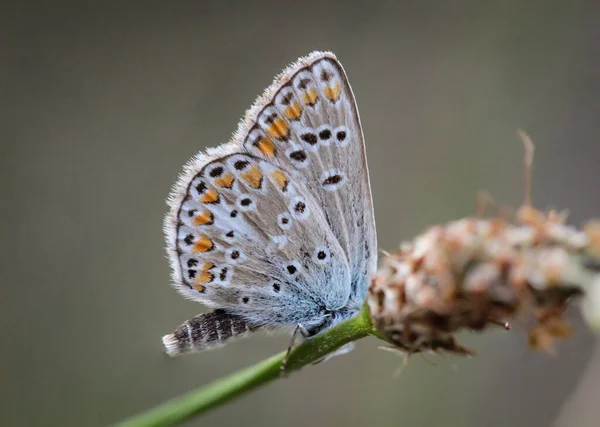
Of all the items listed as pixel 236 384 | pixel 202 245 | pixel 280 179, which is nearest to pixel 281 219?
pixel 280 179

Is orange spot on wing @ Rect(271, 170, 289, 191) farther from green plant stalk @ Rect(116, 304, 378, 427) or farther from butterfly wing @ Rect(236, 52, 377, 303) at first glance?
green plant stalk @ Rect(116, 304, 378, 427)

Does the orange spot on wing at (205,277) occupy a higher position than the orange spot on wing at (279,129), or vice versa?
the orange spot on wing at (279,129)

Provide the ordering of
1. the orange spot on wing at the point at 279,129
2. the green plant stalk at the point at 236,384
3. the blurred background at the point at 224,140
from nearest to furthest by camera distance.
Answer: the green plant stalk at the point at 236,384 → the orange spot on wing at the point at 279,129 → the blurred background at the point at 224,140

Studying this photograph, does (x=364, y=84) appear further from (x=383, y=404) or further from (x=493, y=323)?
(x=493, y=323)

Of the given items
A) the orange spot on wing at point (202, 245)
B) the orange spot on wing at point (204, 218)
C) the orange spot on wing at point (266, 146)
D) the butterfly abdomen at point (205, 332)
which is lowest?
the butterfly abdomen at point (205, 332)

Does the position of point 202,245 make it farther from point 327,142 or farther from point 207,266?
point 327,142

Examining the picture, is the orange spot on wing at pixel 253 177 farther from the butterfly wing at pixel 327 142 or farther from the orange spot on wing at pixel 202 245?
the orange spot on wing at pixel 202 245

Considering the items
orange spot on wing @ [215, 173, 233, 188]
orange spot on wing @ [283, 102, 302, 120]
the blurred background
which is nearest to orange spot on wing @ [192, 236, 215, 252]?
orange spot on wing @ [215, 173, 233, 188]

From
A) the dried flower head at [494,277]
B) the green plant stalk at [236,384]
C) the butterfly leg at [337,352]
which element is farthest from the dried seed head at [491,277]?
the butterfly leg at [337,352]

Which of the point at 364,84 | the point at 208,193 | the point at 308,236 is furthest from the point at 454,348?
the point at 364,84
